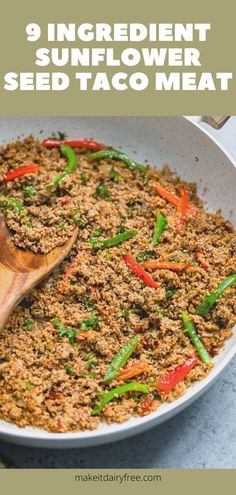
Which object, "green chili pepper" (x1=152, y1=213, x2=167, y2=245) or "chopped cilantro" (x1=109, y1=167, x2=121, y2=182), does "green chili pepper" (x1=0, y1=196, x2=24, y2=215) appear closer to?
"chopped cilantro" (x1=109, y1=167, x2=121, y2=182)

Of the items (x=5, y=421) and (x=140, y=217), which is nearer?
(x=5, y=421)

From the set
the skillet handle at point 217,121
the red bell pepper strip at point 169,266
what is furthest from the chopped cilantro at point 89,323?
the skillet handle at point 217,121

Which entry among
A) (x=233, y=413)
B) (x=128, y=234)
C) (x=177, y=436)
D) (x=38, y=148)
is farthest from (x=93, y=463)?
(x=38, y=148)

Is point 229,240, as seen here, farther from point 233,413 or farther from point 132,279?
point 233,413

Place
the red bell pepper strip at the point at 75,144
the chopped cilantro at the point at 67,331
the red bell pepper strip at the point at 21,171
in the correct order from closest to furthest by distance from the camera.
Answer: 1. the chopped cilantro at the point at 67,331
2. the red bell pepper strip at the point at 21,171
3. the red bell pepper strip at the point at 75,144

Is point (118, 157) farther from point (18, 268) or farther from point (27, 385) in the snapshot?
point (27, 385)

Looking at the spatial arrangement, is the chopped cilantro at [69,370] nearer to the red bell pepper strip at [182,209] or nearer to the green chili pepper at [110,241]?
the green chili pepper at [110,241]

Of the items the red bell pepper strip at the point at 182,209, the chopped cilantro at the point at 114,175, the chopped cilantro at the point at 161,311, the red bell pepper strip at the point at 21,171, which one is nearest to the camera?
the chopped cilantro at the point at 161,311
